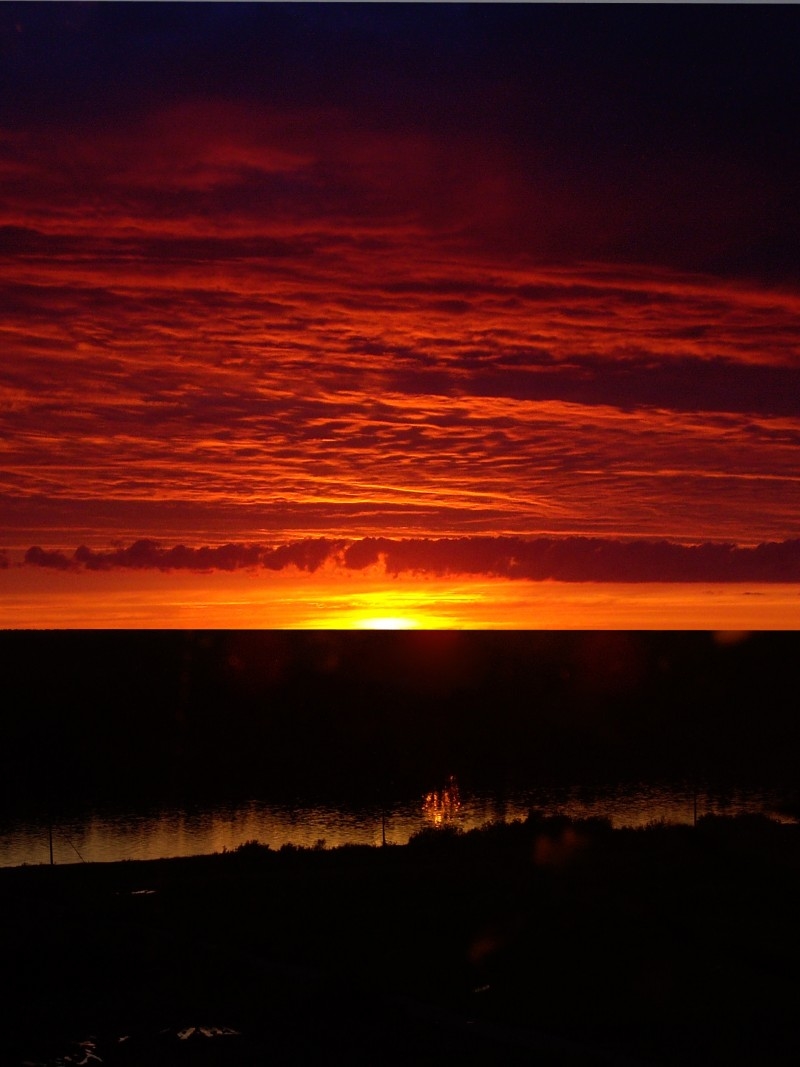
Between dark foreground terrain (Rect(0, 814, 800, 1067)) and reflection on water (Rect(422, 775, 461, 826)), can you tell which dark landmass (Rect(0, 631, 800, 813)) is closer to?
reflection on water (Rect(422, 775, 461, 826))

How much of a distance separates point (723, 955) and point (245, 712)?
7394 cm

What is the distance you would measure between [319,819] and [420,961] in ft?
82.2

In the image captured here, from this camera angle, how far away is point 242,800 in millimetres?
43062

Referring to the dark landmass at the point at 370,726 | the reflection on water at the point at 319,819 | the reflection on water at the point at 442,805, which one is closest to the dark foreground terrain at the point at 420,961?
the reflection on water at the point at 319,819

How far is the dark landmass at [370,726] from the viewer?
163ft

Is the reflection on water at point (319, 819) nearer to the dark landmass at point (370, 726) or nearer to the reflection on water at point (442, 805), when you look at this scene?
the reflection on water at point (442, 805)

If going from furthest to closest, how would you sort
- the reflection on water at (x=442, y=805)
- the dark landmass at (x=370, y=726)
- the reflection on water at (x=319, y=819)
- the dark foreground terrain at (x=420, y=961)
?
the dark landmass at (x=370, y=726) → the reflection on water at (x=442, y=805) → the reflection on water at (x=319, y=819) → the dark foreground terrain at (x=420, y=961)

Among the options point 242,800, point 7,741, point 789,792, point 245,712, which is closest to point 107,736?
point 7,741

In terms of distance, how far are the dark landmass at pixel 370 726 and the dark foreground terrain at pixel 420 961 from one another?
24374mm

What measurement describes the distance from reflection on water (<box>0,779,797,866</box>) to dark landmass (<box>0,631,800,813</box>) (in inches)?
127

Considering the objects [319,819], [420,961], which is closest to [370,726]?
[319,819]

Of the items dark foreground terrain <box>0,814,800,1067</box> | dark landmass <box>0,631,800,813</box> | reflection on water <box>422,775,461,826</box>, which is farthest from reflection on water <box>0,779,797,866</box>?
dark foreground terrain <box>0,814,800,1067</box>

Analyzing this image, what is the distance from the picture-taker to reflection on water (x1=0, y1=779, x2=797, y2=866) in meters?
33.3

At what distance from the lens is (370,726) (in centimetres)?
7456
